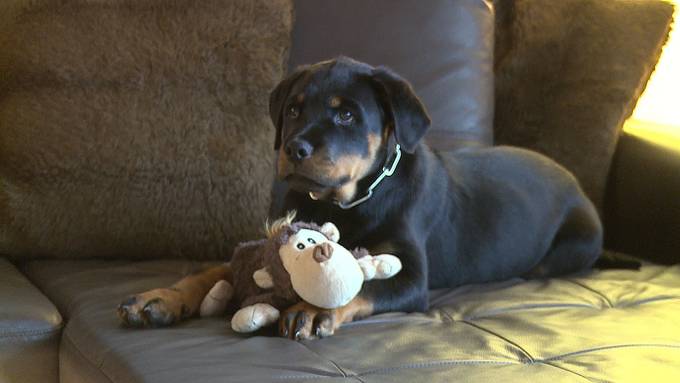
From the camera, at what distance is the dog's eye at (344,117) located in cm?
187

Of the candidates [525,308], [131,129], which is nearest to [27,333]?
[131,129]

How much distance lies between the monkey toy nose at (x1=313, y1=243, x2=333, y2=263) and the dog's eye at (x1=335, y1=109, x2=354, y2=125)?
38 centimetres

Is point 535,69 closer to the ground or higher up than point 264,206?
higher up

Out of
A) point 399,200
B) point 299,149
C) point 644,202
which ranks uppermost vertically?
point 299,149

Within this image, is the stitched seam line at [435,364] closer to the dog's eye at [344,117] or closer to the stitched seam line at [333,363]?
the stitched seam line at [333,363]

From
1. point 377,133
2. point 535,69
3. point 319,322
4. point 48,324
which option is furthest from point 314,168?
point 535,69

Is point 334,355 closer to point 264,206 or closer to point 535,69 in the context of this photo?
point 264,206

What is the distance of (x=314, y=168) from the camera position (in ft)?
5.82

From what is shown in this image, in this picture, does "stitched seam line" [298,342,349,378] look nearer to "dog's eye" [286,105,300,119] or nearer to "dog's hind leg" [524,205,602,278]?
"dog's eye" [286,105,300,119]

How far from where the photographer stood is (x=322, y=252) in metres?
1.57

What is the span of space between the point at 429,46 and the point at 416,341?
1092 millimetres

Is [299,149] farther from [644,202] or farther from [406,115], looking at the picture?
[644,202]

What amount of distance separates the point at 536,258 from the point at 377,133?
64 centimetres

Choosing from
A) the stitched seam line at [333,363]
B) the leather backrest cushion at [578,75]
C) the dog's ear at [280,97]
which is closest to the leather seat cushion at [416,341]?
the stitched seam line at [333,363]
